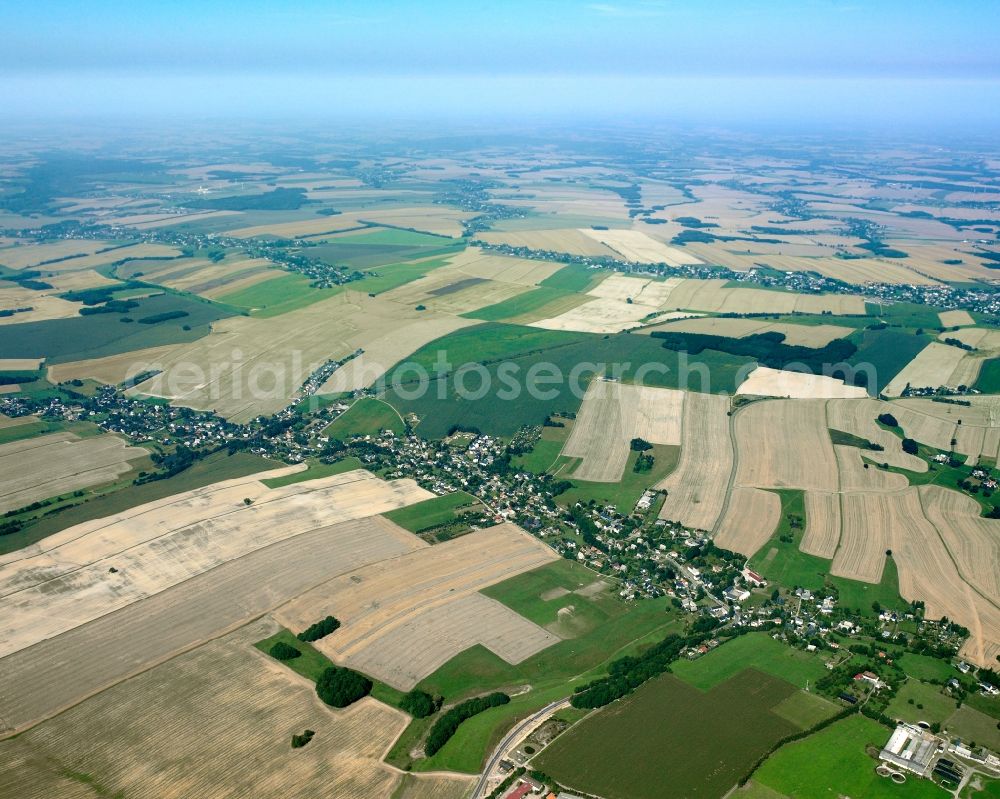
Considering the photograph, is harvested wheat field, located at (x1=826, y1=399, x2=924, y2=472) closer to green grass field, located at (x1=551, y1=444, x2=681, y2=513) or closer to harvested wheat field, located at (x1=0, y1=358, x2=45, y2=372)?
green grass field, located at (x1=551, y1=444, x2=681, y2=513)

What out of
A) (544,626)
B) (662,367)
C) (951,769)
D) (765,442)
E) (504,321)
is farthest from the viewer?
(504,321)

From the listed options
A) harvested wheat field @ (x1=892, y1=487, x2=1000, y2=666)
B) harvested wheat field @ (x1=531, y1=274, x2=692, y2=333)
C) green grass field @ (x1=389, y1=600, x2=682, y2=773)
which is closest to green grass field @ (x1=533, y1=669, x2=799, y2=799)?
green grass field @ (x1=389, y1=600, x2=682, y2=773)

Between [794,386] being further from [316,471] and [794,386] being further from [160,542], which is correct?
[160,542]

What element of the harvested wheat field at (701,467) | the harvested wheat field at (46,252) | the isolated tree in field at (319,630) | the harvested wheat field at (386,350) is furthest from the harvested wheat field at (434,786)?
the harvested wheat field at (46,252)

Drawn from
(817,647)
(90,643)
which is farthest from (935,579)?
(90,643)

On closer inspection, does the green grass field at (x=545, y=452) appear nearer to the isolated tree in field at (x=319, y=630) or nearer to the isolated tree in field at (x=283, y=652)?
the isolated tree in field at (x=319, y=630)

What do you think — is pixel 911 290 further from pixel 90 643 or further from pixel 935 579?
pixel 90 643
